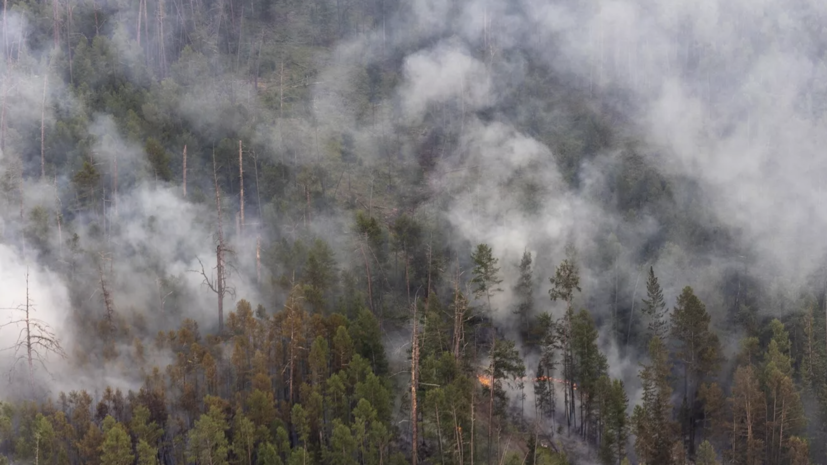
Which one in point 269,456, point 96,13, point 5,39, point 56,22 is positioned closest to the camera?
point 269,456

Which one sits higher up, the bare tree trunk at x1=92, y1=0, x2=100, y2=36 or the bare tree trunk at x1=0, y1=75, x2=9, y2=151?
the bare tree trunk at x1=92, y1=0, x2=100, y2=36

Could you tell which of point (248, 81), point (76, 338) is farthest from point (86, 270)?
point (248, 81)

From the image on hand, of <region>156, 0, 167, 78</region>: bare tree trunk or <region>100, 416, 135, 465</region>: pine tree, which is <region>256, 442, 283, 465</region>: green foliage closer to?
<region>100, 416, 135, 465</region>: pine tree

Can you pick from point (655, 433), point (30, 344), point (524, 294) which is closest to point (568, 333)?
point (524, 294)

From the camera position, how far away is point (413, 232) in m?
60.0

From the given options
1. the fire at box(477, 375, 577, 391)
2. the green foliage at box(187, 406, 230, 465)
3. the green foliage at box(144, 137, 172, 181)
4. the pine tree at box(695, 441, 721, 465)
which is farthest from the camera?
the green foliage at box(144, 137, 172, 181)

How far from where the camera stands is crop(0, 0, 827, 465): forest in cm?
4503

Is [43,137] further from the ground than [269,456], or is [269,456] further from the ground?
[43,137]

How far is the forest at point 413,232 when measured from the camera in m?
45.0

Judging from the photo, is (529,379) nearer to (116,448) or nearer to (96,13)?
(116,448)

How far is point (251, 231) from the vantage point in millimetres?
62844

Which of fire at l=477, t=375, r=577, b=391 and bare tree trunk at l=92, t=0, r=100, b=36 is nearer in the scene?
fire at l=477, t=375, r=577, b=391

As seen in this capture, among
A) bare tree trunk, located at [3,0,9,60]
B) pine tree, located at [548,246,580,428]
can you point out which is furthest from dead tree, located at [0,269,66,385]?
bare tree trunk, located at [3,0,9,60]

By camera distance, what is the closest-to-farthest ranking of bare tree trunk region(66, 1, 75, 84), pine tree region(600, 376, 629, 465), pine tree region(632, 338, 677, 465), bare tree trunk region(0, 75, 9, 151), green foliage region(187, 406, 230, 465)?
1. green foliage region(187, 406, 230, 465)
2. pine tree region(632, 338, 677, 465)
3. pine tree region(600, 376, 629, 465)
4. bare tree trunk region(0, 75, 9, 151)
5. bare tree trunk region(66, 1, 75, 84)
